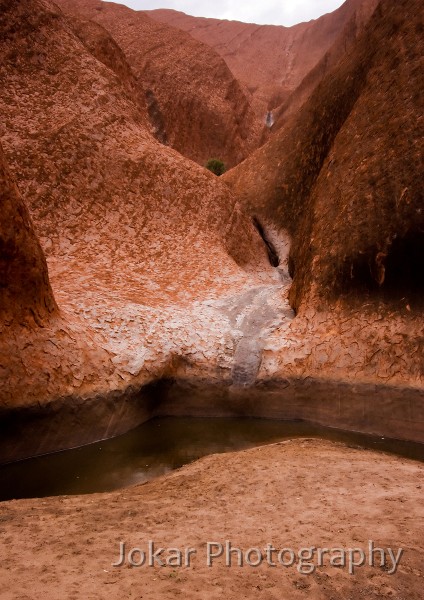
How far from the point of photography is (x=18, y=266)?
233 inches

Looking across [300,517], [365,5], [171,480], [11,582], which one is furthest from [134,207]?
[365,5]

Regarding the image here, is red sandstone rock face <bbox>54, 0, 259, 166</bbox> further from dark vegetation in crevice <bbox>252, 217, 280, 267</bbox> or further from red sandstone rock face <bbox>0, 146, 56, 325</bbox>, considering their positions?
red sandstone rock face <bbox>0, 146, 56, 325</bbox>

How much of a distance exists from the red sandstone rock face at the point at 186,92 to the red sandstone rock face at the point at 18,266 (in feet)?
59.9

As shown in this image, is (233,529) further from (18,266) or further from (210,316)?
(210,316)

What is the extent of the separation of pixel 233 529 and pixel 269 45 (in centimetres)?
4952

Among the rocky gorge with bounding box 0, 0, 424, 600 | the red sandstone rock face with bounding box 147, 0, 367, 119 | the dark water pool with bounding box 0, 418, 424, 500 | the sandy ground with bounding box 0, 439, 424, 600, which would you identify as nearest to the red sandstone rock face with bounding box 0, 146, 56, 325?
the rocky gorge with bounding box 0, 0, 424, 600

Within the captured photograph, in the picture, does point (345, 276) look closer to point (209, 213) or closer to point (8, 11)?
point (209, 213)

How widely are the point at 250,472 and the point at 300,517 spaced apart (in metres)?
1.32

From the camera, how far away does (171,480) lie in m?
4.76

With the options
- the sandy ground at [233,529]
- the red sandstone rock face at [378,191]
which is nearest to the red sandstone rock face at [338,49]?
the red sandstone rock face at [378,191]

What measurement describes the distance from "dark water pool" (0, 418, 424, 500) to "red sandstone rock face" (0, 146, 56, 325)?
152cm

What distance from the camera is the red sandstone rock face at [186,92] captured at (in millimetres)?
23938

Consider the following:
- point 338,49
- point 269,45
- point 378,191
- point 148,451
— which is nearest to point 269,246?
point 378,191

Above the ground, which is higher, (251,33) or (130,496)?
(251,33)
